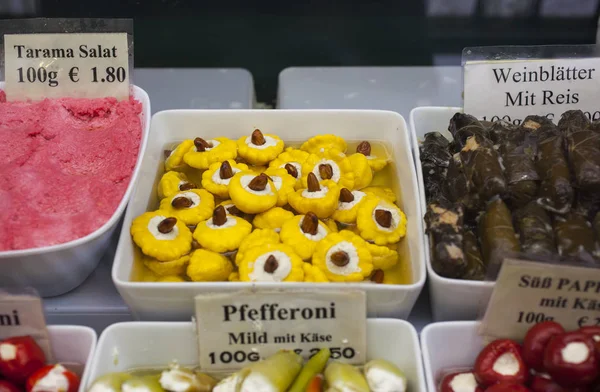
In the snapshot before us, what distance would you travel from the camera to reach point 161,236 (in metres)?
1.38

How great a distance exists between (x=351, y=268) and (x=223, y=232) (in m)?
0.30

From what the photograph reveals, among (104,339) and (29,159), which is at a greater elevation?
(29,159)

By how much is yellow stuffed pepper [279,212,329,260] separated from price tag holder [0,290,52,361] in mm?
516

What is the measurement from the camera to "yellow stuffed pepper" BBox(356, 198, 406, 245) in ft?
4.68

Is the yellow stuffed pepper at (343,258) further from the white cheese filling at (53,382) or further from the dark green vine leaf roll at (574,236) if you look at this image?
the white cheese filling at (53,382)

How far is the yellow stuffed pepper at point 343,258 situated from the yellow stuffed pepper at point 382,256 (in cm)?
3

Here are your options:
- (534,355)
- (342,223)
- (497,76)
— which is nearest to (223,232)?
(342,223)

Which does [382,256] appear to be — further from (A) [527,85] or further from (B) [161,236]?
(A) [527,85]

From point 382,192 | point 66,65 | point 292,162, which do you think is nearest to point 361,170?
point 382,192

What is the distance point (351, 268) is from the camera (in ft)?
4.34

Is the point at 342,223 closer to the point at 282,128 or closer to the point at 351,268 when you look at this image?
the point at 351,268

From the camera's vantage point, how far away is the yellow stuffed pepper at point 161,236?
1360 mm

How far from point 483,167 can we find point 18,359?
100 cm

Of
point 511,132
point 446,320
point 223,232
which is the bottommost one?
point 446,320
